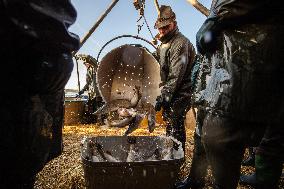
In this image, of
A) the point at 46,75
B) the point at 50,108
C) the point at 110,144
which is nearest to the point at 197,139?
the point at 110,144

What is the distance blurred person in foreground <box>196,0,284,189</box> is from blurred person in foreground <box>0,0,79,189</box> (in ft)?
3.56

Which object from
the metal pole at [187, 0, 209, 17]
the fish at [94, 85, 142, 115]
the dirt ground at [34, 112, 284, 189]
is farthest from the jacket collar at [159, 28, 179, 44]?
the dirt ground at [34, 112, 284, 189]

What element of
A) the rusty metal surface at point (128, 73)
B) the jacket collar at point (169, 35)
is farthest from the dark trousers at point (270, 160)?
the jacket collar at point (169, 35)

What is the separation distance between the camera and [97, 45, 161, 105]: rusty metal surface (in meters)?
4.13

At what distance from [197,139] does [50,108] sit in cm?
233

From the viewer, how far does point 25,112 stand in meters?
1.37

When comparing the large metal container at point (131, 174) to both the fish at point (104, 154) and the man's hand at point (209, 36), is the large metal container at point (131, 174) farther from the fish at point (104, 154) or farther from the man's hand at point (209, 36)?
the man's hand at point (209, 36)

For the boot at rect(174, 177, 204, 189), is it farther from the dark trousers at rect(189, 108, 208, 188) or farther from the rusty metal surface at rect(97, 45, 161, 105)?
the rusty metal surface at rect(97, 45, 161, 105)

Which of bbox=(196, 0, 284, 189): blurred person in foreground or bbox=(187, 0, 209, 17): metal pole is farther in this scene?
bbox=(187, 0, 209, 17): metal pole

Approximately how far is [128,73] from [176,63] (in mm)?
932

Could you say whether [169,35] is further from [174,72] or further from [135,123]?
[135,123]

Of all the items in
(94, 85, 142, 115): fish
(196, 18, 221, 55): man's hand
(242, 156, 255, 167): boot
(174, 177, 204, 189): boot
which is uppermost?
(196, 18, 221, 55): man's hand

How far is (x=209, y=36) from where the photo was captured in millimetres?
2150

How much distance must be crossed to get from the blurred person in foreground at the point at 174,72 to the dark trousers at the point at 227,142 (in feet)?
7.88
